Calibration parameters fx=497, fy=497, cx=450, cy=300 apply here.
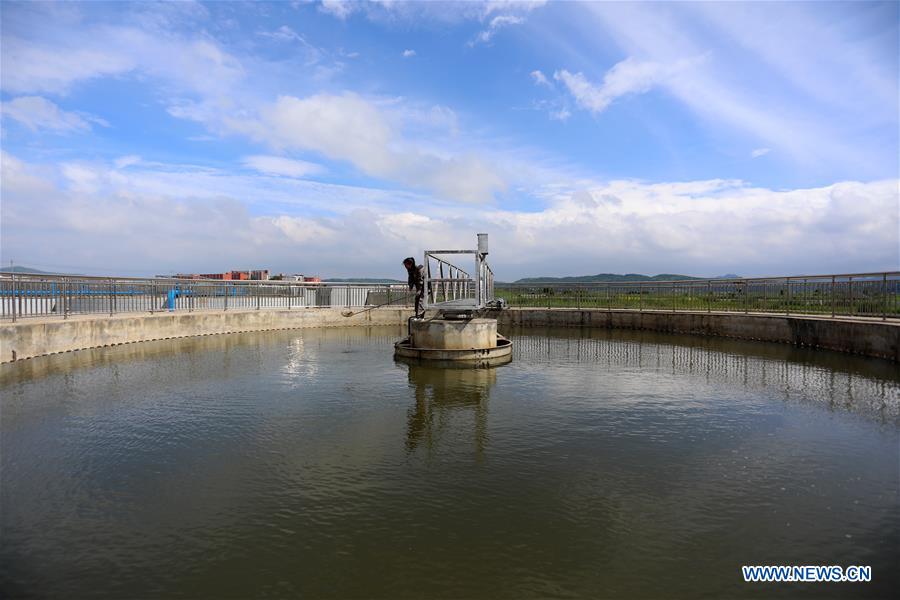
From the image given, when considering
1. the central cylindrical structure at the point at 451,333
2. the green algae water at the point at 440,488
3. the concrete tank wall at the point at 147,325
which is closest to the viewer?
the green algae water at the point at 440,488

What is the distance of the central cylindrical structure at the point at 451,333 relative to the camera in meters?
15.3

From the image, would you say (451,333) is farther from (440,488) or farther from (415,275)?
(440,488)

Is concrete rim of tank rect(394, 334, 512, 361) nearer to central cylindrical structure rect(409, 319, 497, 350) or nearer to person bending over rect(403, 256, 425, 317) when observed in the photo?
central cylindrical structure rect(409, 319, 497, 350)

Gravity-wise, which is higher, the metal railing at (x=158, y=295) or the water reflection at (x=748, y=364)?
the metal railing at (x=158, y=295)

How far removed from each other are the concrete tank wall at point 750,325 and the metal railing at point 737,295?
1013 mm

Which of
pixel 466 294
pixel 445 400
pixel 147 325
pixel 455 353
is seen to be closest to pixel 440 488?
pixel 445 400

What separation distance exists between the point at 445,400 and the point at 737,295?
20268 mm

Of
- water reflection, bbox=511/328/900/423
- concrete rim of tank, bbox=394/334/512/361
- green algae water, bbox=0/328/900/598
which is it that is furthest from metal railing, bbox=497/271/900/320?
concrete rim of tank, bbox=394/334/512/361

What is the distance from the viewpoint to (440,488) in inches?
232

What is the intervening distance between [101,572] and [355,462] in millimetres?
2993

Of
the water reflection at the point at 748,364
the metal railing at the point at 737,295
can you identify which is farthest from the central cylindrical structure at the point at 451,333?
the metal railing at the point at 737,295

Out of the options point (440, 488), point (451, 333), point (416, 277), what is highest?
point (416, 277)

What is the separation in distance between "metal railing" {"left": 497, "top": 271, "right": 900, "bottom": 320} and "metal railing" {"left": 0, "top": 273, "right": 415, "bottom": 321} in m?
9.97

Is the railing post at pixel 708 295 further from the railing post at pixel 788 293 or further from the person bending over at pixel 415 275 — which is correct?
the person bending over at pixel 415 275
